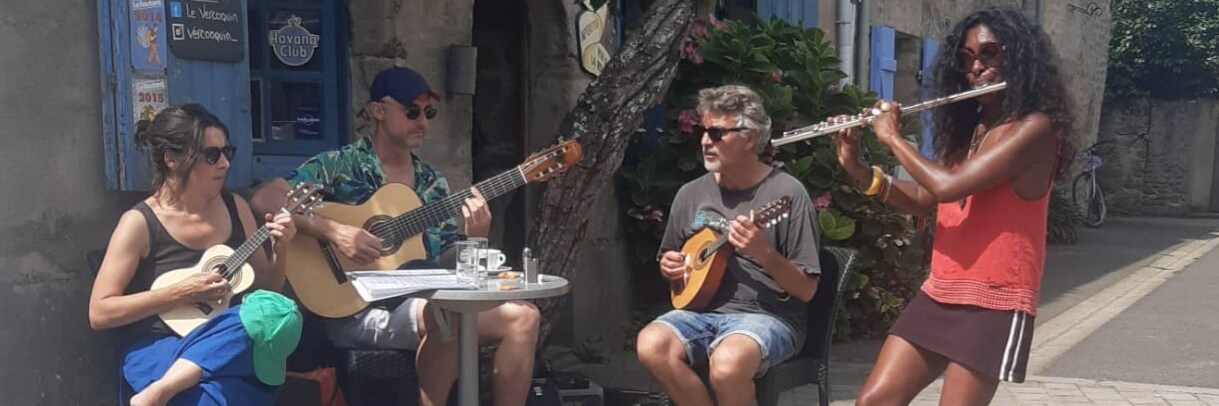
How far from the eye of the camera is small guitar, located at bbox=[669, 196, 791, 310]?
3.62 metres

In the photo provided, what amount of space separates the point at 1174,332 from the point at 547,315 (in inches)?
179

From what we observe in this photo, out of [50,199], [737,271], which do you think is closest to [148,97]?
[50,199]

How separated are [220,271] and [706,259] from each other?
4.96 ft

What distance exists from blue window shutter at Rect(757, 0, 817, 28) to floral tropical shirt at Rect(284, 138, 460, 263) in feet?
13.9

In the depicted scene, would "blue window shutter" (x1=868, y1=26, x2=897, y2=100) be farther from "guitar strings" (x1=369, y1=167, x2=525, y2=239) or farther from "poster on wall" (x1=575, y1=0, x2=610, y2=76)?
"guitar strings" (x1=369, y1=167, x2=525, y2=239)

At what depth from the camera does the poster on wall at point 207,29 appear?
3934mm

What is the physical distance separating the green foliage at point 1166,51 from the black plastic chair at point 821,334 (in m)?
15.8

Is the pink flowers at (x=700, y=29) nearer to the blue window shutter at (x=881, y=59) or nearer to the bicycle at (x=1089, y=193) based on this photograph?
the blue window shutter at (x=881, y=59)

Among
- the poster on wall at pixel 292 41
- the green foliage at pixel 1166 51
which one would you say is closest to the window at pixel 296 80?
the poster on wall at pixel 292 41

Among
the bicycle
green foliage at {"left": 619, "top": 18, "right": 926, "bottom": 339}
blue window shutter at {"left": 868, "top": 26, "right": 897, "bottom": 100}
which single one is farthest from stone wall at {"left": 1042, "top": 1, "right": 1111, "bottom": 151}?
green foliage at {"left": 619, "top": 18, "right": 926, "bottom": 339}

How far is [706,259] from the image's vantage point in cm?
375

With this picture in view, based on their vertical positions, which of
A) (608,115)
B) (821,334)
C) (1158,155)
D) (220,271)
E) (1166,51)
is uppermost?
(1166,51)

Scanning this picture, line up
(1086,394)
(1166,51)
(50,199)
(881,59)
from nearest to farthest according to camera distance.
Result: (50,199), (1086,394), (881,59), (1166,51)

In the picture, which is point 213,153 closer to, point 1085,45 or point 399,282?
point 399,282
